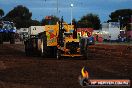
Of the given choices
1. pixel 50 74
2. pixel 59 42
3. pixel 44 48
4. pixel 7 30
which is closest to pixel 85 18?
pixel 7 30

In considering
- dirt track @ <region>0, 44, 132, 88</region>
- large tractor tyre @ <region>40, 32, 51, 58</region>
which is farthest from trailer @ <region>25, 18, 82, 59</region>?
dirt track @ <region>0, 44, 132, 88</region>

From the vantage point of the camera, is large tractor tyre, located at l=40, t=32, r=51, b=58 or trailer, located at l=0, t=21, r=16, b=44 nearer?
large tractor tyre, located at l=40, t=32, r=51, b=58

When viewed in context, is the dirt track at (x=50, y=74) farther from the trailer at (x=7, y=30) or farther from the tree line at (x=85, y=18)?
the tree line at (x=85, y=18)

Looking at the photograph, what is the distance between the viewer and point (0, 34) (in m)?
58.8

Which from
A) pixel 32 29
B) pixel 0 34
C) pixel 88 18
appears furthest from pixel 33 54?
pixel 88 18

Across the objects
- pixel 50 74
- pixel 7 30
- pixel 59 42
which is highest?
pixel 59 42

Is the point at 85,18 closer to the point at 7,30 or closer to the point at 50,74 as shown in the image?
the point at 7,30

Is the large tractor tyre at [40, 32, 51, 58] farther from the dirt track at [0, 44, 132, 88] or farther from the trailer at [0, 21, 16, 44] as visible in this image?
the trailer at [0, 21, 16, 44]

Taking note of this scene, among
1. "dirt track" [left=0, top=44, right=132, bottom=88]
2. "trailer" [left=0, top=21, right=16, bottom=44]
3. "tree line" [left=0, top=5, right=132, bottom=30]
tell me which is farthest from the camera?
"tree line" [left=0, top=5, right=132, bottom=30]

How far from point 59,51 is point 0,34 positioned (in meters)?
29.8

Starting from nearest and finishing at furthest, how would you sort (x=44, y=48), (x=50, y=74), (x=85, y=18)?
1. (x=50, y=74)
2. (x=44, y=48)
3. (x=85, y=18)

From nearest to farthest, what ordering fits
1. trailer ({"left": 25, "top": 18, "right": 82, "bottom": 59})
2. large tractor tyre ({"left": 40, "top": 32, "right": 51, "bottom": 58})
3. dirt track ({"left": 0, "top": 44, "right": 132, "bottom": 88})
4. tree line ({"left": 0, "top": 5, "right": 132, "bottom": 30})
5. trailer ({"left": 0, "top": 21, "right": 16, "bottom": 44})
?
dirt track ({"left": 0, "top": 44, "right": 132, "bottom": 88}) → trailer ({"left": 25, "top": 18, "right": 82, "bottom": 59}) → large tractor tyre ({"left": 40, "top": 32, "right": 51, "bottom": 58}) → trailer ({"left": 0, "top": 21, "right": 16, "bottom": 44}) → tree line ({"left": 0, "top": 5, "right": 132, "bottom": 30})

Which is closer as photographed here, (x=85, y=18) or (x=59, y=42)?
(x=59, y=42)

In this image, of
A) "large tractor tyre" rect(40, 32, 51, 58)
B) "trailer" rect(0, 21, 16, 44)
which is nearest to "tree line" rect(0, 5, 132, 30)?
"trailer" rect(0, 21, 16, 44)
